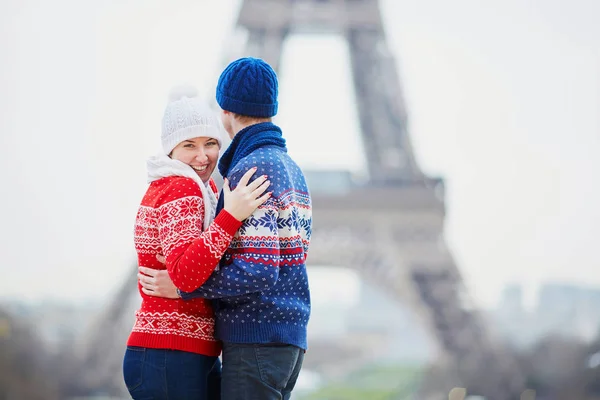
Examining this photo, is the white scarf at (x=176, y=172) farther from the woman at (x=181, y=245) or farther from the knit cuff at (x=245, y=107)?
Answer: the knit cuff at (x=245, y=107)

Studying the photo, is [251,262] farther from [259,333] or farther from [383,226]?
[383,226]

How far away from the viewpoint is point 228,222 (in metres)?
1.06

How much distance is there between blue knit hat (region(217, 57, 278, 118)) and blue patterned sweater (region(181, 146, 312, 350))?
62mm

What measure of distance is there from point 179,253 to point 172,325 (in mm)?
115

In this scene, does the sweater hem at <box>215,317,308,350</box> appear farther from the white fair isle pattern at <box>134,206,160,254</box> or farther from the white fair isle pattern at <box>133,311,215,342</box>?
the white fair isle pattern at <box>134,206,160,254</box>

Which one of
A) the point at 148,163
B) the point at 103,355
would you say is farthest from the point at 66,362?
the point at 148,163

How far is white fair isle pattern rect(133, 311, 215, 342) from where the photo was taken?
1.12m

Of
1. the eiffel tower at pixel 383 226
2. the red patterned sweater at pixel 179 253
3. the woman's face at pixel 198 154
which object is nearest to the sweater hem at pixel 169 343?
the red patterned sweater at pixel 179 253

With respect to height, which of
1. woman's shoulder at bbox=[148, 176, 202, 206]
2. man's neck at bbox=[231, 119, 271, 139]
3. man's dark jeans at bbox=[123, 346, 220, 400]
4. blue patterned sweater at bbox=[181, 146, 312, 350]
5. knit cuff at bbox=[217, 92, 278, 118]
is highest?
knit cuff at bbox=[217, 92, 278, 118]

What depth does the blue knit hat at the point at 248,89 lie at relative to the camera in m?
1.13

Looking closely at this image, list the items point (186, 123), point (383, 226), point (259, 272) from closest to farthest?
point (259, 272) → point (186, 123) → point (383, 226)

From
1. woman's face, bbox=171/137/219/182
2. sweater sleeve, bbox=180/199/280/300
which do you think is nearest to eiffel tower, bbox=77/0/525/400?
woman's face, bbox=171/137/219/182

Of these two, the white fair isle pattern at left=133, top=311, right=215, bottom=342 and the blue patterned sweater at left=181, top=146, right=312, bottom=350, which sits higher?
the blue patterned sweater at left=181, top=146, right=312, bottom=350

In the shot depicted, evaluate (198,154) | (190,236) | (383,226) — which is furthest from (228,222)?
(383,226)
